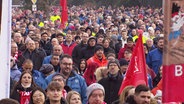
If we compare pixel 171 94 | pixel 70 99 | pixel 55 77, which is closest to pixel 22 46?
pixel 55 77

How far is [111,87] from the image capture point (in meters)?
10.8

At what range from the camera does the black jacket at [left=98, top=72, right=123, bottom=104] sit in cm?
1084

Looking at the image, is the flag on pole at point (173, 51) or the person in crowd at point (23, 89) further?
the person in crowd at point (23, 89)

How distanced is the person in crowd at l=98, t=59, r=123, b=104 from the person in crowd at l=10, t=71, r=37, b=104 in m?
1.54

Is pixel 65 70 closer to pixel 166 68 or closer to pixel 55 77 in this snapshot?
pixel 55 77

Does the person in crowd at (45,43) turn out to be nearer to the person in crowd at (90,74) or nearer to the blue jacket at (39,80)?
the person in crowd at (90,74)

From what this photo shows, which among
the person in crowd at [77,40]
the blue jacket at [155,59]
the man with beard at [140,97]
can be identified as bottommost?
the man with beard at [140,97]

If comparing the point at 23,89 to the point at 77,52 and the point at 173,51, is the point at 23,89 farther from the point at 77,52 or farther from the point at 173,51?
the point at 77,52

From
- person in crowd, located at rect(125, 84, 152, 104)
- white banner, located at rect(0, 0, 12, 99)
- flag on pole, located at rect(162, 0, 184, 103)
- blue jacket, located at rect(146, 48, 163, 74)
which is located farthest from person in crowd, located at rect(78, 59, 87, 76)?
flag on pole, located at rect(162, 0, 184, 103)

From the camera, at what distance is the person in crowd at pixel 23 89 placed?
952 cm

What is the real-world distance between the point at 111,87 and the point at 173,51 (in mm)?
5948

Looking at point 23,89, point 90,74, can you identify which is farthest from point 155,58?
point 23,89

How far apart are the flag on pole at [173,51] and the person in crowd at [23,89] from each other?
472cm

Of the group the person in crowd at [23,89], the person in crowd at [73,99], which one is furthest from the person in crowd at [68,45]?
the person in crowd at [73,99]
